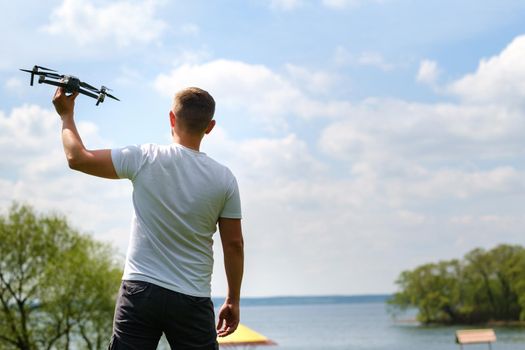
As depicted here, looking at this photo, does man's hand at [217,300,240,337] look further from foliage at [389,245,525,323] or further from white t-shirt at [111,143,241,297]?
foliage at [389,245,525,323]

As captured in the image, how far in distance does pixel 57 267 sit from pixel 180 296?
30628 millimetres

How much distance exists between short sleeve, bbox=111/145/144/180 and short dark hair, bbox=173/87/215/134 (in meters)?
0.21

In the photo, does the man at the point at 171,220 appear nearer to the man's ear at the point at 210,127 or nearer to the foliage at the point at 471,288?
the man's ear at the point at 210,127

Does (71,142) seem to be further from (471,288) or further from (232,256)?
(471,288)

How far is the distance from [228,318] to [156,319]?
1.34ft

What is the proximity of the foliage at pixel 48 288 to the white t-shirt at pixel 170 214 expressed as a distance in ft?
99.5

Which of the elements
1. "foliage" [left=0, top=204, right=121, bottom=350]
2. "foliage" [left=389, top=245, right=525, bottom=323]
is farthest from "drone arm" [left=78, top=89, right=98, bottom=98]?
"foliage" [left=389, top=245, right=525, bottom=323]

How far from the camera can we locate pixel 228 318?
10.8 ft

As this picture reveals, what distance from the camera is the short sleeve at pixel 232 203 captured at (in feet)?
10.4

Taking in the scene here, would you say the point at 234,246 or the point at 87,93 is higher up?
the point at 87,93

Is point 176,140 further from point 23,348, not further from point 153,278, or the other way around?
point 23,348

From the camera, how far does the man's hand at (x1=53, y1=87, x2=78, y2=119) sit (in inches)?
121

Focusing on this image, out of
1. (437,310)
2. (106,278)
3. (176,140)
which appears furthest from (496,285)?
(176,140)

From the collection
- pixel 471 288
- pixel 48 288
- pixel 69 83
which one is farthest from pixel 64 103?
pixel 471 288
